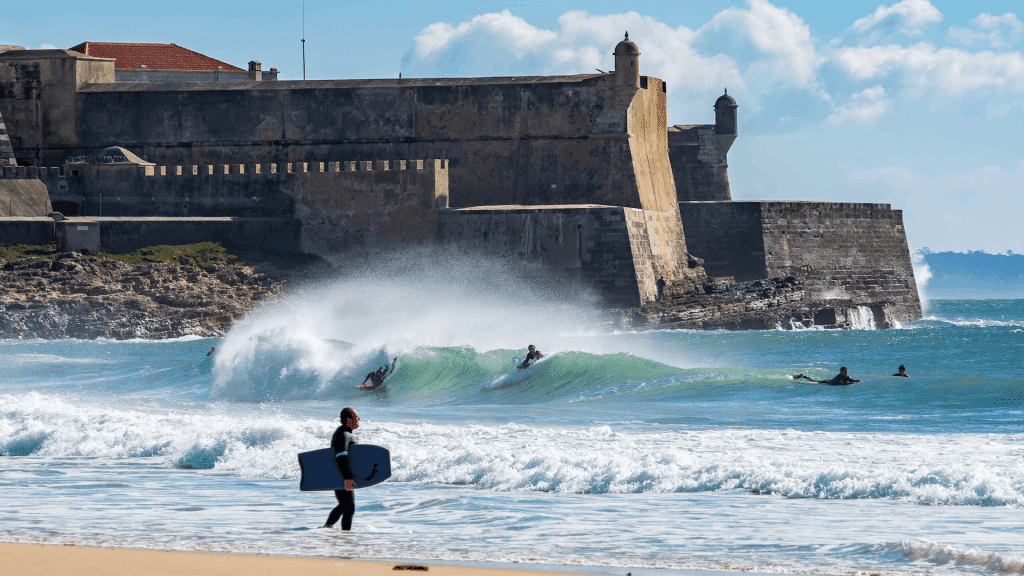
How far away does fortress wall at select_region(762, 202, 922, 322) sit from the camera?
32344mm

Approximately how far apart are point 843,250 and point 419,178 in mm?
12045

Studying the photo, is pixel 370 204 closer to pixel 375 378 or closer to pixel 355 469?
pixel 375 378

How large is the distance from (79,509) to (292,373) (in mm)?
8506

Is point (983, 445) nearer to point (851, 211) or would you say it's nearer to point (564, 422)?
point (564, 422)

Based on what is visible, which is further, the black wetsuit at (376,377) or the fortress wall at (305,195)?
the fortress wall at (305,195)

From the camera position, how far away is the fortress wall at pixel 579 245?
87.9 ft

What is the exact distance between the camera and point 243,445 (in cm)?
1045

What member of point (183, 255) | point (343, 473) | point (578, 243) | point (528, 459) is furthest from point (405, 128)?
point (343, 473)

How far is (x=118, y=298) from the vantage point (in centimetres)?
2548

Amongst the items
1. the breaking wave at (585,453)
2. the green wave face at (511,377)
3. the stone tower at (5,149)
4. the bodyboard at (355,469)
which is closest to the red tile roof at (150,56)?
the stone tower at (5,149)

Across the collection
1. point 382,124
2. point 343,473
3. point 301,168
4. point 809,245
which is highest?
point 382,124

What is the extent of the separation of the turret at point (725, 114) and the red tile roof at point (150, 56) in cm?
1492

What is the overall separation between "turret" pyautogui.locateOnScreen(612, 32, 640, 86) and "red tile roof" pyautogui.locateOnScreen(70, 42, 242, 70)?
15.7 metres

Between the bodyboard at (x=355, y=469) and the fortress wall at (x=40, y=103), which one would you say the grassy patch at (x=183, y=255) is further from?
the bodyboard at (x=355, y=469)
